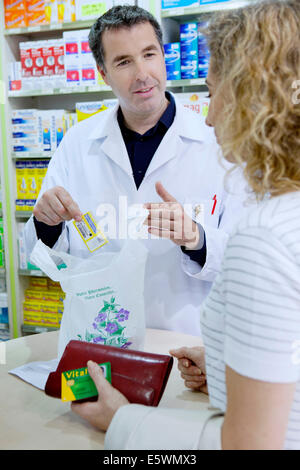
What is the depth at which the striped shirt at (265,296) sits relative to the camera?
69 centimetres

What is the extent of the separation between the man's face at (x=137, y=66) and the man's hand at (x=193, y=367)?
41.0 inches

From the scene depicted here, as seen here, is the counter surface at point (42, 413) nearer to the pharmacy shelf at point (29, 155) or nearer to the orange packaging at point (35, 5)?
the pharmacy shelf at point (29, 155)

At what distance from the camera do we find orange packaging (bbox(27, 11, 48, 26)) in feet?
11.1

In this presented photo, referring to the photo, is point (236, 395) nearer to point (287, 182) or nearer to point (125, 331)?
point (287, 182)

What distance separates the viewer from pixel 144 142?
2012 mm

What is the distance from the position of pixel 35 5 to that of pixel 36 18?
0.09 metres

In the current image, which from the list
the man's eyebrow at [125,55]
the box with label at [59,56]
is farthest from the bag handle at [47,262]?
the box with label at [59,56]

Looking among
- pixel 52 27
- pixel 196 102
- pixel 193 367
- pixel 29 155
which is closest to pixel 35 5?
pixel 52 27

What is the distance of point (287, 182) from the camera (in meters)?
0.79

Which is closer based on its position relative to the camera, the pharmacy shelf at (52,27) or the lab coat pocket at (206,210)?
the lab coat pocket at (206,210)

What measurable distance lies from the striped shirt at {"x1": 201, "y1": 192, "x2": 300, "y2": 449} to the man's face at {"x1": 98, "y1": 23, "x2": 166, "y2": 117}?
4.17 ft

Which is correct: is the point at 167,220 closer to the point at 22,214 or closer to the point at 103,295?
the point at 103,295

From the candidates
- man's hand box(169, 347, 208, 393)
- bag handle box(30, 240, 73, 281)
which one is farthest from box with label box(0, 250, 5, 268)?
man's hand box(169, 347, 208, 393)

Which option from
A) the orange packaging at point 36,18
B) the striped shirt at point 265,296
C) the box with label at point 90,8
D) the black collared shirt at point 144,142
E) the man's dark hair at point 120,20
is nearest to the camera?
the striped shirt at point 265,296
